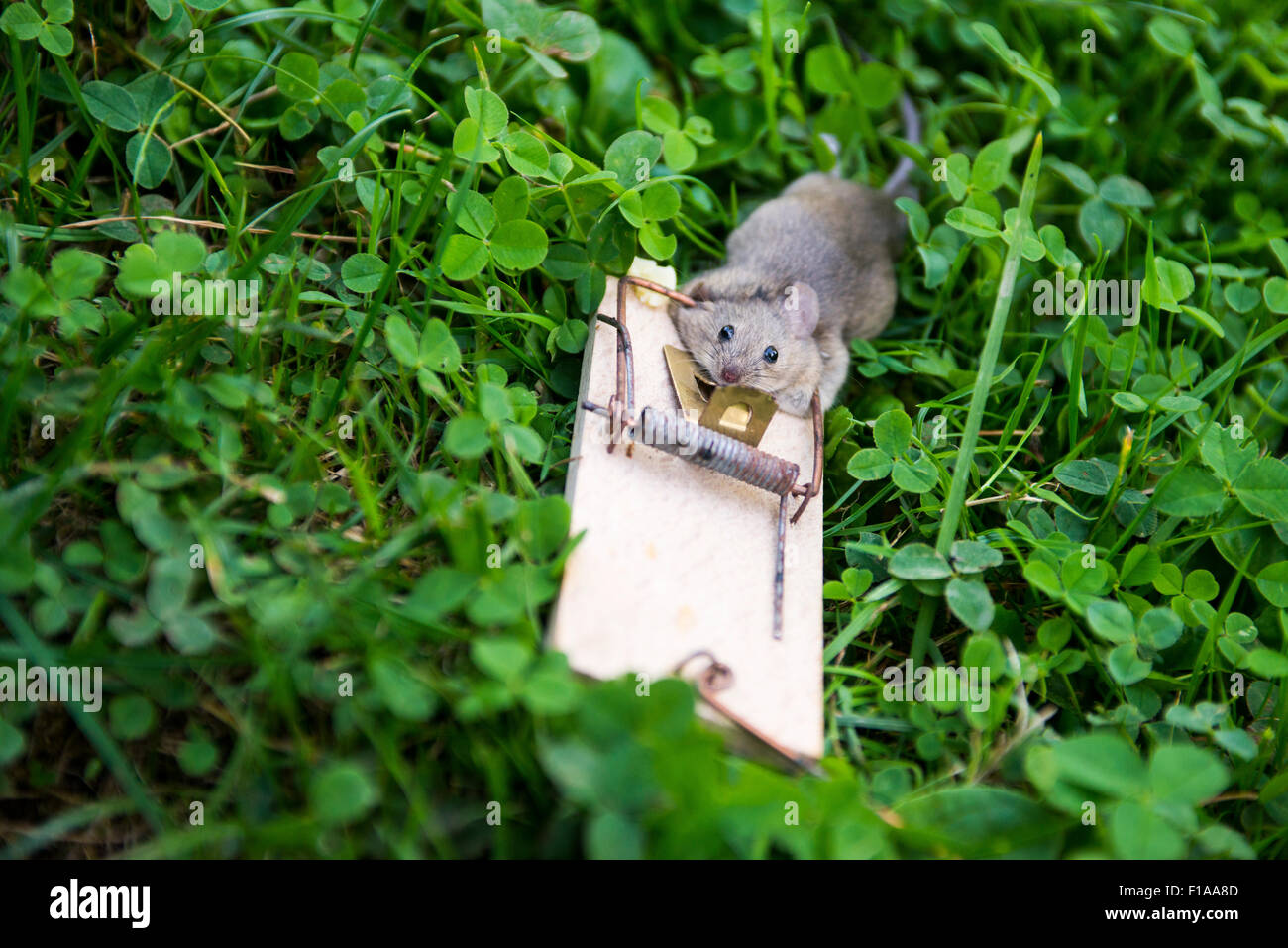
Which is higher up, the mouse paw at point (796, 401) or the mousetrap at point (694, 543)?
the mouse paw at point (796, 401)

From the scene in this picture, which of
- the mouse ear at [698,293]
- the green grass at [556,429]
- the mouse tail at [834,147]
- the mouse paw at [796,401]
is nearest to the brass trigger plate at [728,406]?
the mouse paw at [796,401]

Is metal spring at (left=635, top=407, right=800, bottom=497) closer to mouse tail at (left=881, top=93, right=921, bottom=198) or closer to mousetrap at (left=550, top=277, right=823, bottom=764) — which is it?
mousetrap at (left=550, top=277, right=823, bottom=764)

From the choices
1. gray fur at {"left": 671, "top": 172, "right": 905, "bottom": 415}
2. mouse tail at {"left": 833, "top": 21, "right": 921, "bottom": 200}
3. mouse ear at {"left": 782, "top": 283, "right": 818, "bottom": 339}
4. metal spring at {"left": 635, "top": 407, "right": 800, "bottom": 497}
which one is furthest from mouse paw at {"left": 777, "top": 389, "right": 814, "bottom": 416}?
mouse tail at {"left": 833, "top": 21, "right": 921, "bottom": 200}

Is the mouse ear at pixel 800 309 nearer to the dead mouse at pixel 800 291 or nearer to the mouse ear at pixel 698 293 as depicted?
the dead mouse at pixel 800 291

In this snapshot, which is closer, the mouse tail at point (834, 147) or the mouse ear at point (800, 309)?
the mouse ear at point (800, 309)

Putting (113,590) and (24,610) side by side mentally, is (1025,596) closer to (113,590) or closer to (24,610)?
(113,590)
